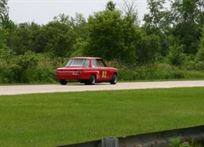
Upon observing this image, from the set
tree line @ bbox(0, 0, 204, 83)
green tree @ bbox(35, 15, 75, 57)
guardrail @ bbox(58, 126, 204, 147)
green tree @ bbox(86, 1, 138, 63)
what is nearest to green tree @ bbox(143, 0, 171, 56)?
tree line @ bbox(0, 0, 204, 83)

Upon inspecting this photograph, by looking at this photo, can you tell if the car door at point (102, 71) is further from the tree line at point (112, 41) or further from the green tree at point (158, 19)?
the green tree at point (158, 19)

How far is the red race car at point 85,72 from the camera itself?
33312mm

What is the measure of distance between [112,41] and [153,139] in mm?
43189

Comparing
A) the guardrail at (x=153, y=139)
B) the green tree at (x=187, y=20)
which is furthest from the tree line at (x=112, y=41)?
the guardrail at (x=153, y=139)

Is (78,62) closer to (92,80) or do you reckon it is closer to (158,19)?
(92,80)

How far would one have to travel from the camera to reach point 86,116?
15594 millimetres

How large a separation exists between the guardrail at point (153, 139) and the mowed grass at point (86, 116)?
2.33 m

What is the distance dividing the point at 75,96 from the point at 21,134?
10458 millimetres

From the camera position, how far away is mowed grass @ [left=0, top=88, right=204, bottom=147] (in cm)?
1198

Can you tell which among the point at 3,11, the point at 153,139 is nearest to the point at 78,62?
the point at 153,139

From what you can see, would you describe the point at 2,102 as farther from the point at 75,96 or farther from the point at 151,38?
the point at 151,38

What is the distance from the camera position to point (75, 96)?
885 inches

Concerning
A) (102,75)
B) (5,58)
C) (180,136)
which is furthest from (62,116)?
(5,58)

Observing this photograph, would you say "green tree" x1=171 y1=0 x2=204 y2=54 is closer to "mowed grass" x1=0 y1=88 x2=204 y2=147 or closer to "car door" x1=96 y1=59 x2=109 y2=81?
"car door" x1=96 y1=59 x2=109 y2=81
